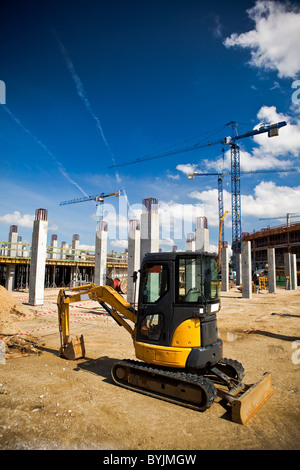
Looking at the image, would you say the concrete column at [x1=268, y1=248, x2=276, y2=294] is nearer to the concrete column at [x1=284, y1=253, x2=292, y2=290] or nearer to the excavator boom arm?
the concrete column at [x1=284, y1=253, x2=292, y2=290]

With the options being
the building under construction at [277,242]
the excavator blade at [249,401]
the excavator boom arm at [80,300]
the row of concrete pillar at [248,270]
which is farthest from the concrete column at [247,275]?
the building under construction at [277,242]

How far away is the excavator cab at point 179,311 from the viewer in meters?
4.99

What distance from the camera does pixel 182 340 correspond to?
5.00 metres

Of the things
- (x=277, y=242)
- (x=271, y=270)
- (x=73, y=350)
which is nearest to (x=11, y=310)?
(x=73, y=350)

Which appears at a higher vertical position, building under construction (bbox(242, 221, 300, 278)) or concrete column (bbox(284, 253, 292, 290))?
building under construction (bbox(242, 221, 300, 278))

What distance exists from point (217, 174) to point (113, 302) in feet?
225

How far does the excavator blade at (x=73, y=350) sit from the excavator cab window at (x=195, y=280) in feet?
13.0

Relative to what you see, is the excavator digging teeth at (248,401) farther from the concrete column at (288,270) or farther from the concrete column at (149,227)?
the concrete column at (288,270)

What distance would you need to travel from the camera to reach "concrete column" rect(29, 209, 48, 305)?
1788 cm

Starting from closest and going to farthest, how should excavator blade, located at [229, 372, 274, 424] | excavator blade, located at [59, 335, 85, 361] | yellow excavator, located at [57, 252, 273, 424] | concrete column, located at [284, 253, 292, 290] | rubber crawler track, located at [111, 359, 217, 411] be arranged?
excavator blade, located at [229, 372, 274, 424] < rubber crawler track, located at [111, 359, 217, 411] < yellow excavator, located at [57, 252, 273, 424] < excavator blade, located at [59, 335, 85, 361] < concrete column, located at [284, 253, 292, 290]

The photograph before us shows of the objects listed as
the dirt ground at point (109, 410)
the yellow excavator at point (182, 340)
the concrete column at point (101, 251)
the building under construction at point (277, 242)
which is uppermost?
the building under construction at point (277, 242)

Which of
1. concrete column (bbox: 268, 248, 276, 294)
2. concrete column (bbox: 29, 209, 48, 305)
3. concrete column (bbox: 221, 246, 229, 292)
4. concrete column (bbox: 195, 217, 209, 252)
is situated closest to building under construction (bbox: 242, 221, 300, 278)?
concrete column (bbox: 268, 248, 276, 294)
